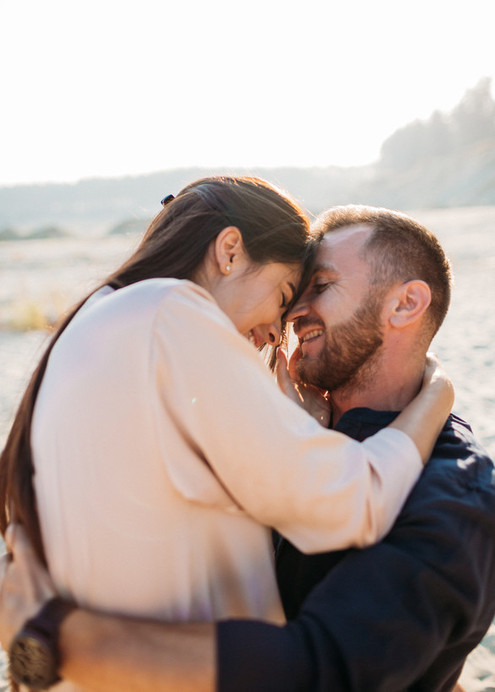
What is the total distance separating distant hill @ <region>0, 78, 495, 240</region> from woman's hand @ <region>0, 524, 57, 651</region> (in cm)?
4290

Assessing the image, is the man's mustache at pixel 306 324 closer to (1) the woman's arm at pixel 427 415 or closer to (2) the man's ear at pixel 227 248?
(1) the woman's arm at pixel 427 415

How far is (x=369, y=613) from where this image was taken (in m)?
1.54

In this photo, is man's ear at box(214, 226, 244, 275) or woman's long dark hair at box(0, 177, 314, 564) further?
man's ear at box(214, 226, 244, 275)

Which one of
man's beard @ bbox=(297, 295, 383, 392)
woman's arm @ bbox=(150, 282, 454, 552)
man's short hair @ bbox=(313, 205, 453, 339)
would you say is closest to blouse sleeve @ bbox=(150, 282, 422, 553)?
woman's arm @ bbox=(150, 282, 454, 552)

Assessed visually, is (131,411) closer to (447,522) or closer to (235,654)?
(235,654)

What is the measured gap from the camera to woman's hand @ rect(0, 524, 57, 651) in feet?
4.84

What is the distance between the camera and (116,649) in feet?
4.56

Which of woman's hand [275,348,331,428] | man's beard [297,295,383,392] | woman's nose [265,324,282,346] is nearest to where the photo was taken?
woman's nose [265,324,282,346]

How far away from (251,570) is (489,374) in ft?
21.0

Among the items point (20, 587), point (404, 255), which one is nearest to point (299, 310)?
point (404, 255)

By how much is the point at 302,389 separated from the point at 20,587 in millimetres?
1484

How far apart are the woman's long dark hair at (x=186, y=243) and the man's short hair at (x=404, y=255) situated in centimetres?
41

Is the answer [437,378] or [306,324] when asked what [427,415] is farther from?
[306,324]

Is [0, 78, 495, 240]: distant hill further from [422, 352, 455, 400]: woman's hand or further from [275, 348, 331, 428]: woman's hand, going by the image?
[422, 352, 455, 400]: woman's hand
